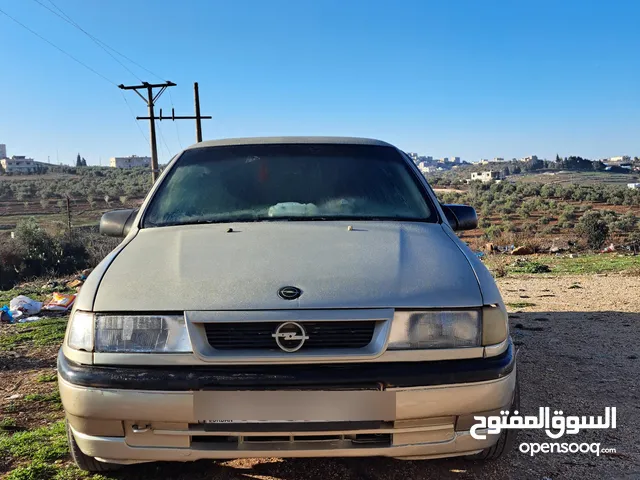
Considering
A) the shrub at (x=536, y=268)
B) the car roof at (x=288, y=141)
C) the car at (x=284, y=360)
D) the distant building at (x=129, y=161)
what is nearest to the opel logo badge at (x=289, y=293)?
the car at (x=284, y=360)

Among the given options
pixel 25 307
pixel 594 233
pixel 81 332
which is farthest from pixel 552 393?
pixel 594 233

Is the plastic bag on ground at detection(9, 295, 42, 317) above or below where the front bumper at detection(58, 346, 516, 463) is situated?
below

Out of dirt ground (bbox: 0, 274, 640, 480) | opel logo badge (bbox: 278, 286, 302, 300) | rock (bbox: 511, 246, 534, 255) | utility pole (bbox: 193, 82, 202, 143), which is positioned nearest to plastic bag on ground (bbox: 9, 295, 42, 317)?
dirt ground (bbox: 0, 274, 640, 480)

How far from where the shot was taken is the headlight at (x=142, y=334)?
6.66 ft

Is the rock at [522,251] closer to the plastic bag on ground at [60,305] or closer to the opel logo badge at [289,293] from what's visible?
the plastic bag on ground at [60,305]

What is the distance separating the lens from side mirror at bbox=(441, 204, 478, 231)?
3.40 m

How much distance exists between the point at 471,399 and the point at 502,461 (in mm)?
841

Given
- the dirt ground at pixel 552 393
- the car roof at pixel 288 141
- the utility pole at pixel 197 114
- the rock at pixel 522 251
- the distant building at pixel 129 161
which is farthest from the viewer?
the distant building at pixel 129 161

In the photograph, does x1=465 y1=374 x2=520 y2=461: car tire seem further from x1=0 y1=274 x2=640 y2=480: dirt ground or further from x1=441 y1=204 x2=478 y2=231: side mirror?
x1=441 y1=204 x2=478 y2=231: side mirror

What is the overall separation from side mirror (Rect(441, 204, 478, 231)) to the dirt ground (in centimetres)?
121

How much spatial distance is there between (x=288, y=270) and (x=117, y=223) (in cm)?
158

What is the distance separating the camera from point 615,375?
13.3 feet

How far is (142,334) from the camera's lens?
6.75ft

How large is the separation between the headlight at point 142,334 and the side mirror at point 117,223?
51.3 inches
